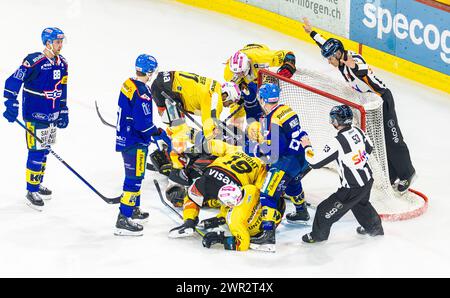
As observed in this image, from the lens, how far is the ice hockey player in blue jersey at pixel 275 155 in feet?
31.5

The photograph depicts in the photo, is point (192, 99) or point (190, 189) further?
point (192, 99)

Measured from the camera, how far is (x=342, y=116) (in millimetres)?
9516

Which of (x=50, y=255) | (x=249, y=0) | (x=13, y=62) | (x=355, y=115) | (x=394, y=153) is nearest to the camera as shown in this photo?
(x=50, y=255)

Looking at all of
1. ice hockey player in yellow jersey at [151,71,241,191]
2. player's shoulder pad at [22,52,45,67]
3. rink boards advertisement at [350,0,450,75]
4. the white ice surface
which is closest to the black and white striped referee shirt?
the white ice surface

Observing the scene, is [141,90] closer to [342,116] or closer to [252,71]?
[342,116]

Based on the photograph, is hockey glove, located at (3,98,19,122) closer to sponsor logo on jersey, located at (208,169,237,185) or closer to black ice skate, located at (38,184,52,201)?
black ice skate, located at (38,184,52,201)

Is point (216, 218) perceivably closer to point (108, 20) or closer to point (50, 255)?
point (50, 255)

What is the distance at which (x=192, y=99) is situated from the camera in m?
11.2

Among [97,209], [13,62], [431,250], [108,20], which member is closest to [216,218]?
[97,209]

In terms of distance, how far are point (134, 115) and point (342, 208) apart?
6.57 feet

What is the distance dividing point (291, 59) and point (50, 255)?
3.50 metres

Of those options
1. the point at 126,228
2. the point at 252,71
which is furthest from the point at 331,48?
the point at 126,228

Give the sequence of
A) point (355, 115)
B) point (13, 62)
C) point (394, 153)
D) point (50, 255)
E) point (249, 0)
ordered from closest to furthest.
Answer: point (50, 255) → point (355, 115) → point (394, 153) → point (13, 62) → point (249, 0)

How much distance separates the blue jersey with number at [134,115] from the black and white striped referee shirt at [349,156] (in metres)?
1.43
